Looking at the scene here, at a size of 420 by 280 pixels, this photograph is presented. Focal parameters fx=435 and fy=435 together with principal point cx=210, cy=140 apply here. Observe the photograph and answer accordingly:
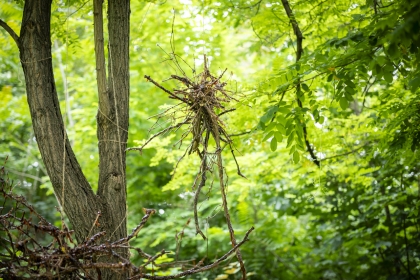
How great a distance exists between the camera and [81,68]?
8805 mm

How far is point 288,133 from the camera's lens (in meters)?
2.43

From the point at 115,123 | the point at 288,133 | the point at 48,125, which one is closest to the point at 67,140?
the point at 48,125

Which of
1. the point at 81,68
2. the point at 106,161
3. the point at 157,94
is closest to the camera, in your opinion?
the point at 106,161

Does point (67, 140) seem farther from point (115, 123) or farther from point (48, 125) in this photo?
point (115, 123)

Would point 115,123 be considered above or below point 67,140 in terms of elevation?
above

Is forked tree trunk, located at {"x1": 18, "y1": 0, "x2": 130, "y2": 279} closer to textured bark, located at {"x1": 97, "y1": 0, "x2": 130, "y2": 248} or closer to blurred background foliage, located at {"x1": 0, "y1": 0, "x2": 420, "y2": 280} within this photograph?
textured bark, located at {"x1": 97, "y1": 0, "x2": 130, "y2": 248}

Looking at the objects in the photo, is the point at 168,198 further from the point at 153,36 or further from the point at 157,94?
the point at 153,36

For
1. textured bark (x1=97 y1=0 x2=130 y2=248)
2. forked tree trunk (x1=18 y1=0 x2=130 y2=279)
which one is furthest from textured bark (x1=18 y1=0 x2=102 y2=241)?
textured bark (x1=97 y1=0 x2=130 y2=248)

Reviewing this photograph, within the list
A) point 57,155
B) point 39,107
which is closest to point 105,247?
point 57,155

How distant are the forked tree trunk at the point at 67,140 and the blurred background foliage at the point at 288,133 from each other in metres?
0.20

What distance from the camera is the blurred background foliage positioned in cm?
264

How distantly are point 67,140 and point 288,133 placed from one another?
3.96 ft

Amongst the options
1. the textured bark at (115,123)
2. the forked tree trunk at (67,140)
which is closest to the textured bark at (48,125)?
the forked tree trunk at (67,140)

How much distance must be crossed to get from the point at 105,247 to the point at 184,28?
4224 millimetres
